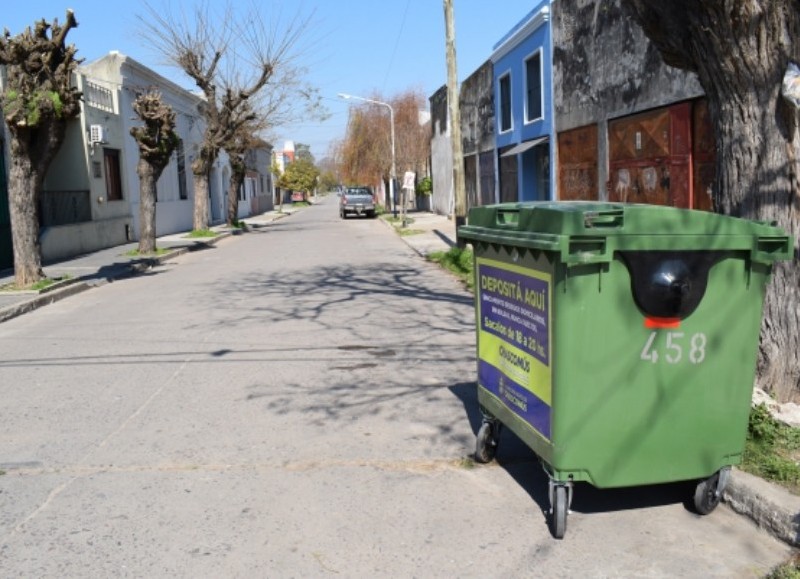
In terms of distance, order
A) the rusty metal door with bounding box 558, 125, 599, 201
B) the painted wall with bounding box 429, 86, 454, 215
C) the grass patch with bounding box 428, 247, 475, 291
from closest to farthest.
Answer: the grass patch with bounding box 428, 247, 475, 291 → the rusty metal door with bounding box 558, 125, 599, 201 → the painted wall with bounding box 429, 86, 454, 215

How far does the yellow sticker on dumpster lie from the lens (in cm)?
388

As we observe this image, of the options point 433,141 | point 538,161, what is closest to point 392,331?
point 538,161

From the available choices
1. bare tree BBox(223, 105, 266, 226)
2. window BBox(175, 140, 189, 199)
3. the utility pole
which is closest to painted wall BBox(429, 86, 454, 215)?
bare tree BBox(223, 105, 266, 226)

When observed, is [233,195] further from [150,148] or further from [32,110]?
[32,110]

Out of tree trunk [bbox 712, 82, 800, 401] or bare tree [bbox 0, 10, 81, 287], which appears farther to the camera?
bare tree [bbox 0, 10, 81, 287]

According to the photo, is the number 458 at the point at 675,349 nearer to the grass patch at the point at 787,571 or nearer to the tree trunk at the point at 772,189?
the grass patch at the point at 787,571

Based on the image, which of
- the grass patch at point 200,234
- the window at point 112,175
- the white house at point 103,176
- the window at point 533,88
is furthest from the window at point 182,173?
the window at point 533,88

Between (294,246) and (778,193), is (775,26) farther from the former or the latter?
(294,246)

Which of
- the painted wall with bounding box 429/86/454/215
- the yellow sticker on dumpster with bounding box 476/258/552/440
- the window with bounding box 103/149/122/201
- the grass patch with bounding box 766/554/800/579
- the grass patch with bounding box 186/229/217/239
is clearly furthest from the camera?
the painted wall with bounding box 429/86/454/215

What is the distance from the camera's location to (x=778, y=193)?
4.92 metres

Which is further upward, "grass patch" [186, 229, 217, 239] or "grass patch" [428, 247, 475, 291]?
"grass patch" [186, 229, 217, 239]

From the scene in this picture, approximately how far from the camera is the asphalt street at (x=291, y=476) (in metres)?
3.72

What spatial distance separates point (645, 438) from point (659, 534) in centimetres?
50

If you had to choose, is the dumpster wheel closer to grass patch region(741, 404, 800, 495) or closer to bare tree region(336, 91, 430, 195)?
grass patch region(741, 404, 800, 495)
